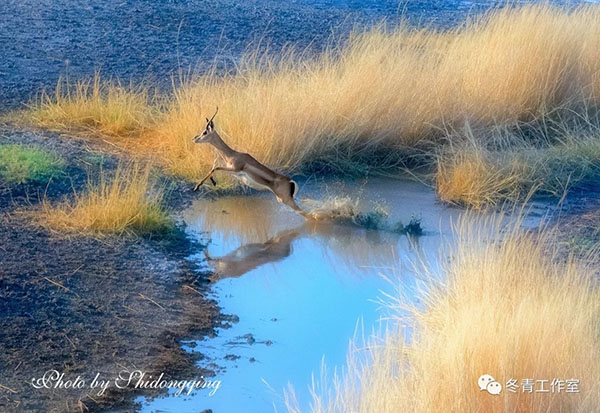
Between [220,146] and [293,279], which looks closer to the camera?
[293,279]

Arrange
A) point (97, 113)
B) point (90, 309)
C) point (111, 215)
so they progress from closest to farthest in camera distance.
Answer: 1. point (90, 309)
2. point (111, 215)
3. point (97, 113)

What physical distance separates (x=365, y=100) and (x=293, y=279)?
3.23 meters

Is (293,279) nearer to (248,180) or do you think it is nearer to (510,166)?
(248,180)

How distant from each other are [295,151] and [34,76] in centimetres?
368

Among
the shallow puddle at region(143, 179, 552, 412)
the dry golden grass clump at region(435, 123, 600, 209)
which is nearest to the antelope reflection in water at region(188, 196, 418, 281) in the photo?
the shallow puddle at region(143, 179, 552, 412)

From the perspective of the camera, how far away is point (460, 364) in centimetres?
409

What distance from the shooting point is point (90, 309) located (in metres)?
5.54

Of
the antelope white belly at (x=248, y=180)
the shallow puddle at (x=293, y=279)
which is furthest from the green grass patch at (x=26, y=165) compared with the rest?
the antelope white belly at (x=248, y=180)

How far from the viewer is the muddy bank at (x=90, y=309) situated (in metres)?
4.78

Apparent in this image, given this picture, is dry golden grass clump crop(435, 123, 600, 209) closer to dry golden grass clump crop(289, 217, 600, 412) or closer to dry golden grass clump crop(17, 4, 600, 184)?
dry golden grass clump crop(17, 4, 600, 184)

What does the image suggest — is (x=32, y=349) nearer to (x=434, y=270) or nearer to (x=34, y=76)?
(x=434, y=270)

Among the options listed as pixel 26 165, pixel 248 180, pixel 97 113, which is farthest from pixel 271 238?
pixel 97 113

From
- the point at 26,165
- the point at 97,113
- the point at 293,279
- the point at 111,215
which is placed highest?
the point at 97,113

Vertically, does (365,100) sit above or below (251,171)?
above
